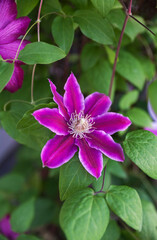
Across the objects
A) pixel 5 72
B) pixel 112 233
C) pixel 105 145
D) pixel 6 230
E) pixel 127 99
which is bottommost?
pixel 6 230

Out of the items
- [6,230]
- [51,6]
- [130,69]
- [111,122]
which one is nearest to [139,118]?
[130,69]

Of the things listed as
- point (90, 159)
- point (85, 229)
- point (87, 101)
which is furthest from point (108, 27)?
point (85, 229)

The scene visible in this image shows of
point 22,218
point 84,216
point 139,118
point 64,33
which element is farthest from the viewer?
point 22,218

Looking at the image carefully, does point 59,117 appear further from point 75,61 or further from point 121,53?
point 75,61

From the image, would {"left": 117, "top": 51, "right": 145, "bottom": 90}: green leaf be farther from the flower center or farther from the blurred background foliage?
the flower center

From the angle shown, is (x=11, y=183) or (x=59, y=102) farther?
(x=11, y=183)

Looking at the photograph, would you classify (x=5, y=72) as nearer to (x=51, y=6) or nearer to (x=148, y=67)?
(x=51, y=6)

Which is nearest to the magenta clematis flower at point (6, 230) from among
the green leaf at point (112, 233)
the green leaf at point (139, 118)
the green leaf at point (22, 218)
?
the green leaf at point (22, 218)
